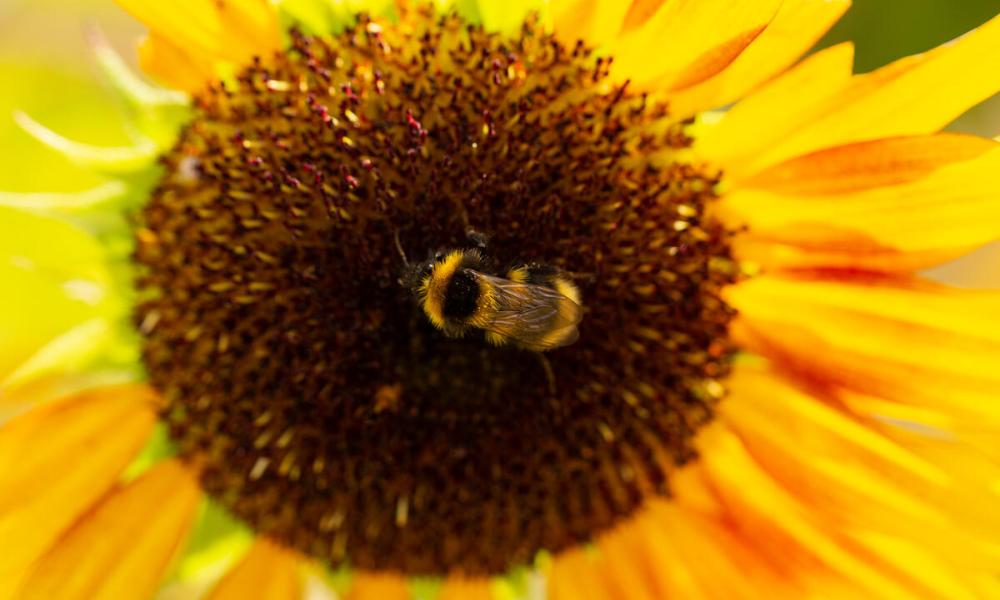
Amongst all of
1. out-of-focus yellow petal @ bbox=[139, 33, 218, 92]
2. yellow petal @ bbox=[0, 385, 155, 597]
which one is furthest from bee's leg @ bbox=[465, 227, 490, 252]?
yellow petal @ bbox=[0, 385, 155, 597]

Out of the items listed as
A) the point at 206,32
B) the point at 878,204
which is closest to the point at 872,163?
the point at 878,204

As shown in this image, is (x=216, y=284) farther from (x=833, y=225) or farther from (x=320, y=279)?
(x=833, y=225)

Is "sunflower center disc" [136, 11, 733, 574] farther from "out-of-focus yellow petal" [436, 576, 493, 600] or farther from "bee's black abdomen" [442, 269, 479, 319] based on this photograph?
"out-of-focus yellow petal" [436, 576, 493, 600]

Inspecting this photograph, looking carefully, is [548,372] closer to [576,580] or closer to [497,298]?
[497,298]

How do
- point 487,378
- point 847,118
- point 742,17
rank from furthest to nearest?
point 487,378
point 847,118
point 742,17

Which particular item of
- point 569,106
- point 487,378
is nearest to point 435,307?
point 487,378

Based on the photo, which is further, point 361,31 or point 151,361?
point 151,361

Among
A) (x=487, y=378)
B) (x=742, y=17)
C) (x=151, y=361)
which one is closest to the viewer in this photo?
(x=742, y=17)
